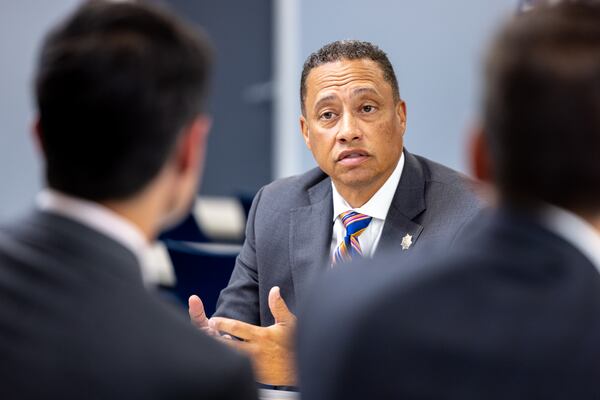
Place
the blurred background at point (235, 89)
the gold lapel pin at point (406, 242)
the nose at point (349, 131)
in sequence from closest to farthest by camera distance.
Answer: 1. the gold lapel pin at point (406, 242)
2. the nose at point (349, 131)
3. the blurred background at point (235, 89)

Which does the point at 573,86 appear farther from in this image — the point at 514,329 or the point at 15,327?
the point at 15,327

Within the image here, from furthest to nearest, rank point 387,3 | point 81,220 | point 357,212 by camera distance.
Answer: point 387,3 < point 357,212 < point 81,220

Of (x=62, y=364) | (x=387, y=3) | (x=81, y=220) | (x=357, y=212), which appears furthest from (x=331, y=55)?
(x=387, y=3)

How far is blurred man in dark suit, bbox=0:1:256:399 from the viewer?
0.99 metres

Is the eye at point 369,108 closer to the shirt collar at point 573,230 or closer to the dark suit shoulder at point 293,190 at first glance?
the dark suit shoulder at point 293,190

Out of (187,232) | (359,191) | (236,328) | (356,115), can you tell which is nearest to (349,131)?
(356,115)

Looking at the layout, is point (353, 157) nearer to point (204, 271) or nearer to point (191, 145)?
point (204, 271)

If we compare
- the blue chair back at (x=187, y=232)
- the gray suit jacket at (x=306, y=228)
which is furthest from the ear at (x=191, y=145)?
the blue chair back at (x=187, y=232)

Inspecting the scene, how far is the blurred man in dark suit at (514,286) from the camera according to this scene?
3.09 ft

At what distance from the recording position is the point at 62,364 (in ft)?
3.24

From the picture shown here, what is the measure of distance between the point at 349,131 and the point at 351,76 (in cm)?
16

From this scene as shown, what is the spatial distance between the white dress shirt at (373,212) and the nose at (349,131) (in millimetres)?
165

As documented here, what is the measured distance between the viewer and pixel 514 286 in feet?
3.15

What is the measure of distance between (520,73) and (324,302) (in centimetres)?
32
